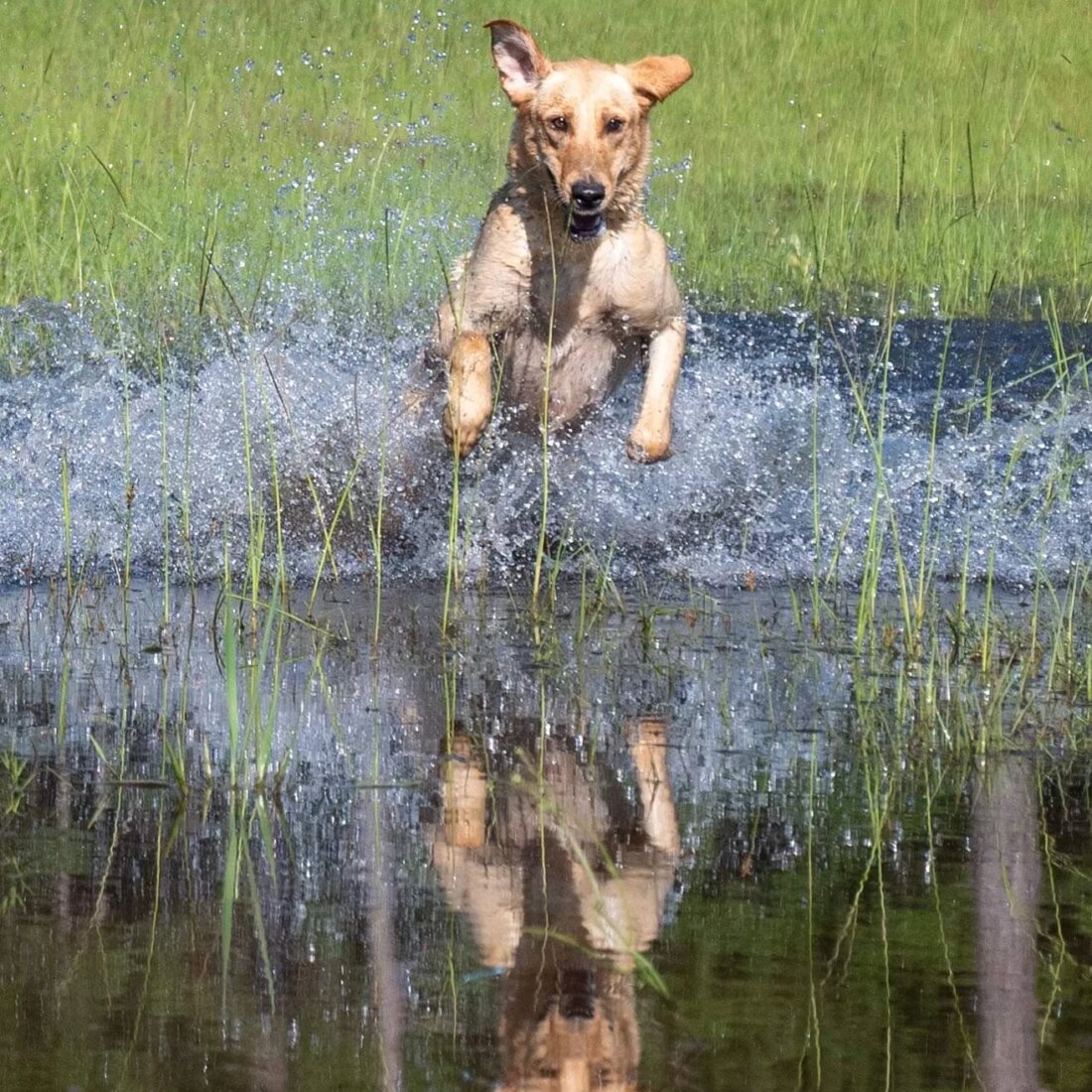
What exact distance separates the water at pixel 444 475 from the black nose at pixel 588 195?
0.73 m

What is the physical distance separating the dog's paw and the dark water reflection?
1676 millimetres

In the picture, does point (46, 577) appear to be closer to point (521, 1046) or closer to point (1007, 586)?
point (1007, 586)

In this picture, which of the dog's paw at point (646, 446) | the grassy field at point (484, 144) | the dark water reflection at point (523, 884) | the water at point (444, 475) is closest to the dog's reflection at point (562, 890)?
the dark water reflection at point (523, 884)

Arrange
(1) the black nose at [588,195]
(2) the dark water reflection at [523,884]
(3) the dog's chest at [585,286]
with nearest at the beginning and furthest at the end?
(2) the dark water reflection at [523,884], (1) the black nose at [588,195], (3) the dog's chest at [585,286]

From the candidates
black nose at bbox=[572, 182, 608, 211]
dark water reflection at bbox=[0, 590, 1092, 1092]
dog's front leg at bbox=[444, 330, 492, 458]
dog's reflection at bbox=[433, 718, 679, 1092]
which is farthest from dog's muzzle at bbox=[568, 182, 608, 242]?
dog's reflection at bbox=[433, 718, 679, 1092]

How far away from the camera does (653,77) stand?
554 cm

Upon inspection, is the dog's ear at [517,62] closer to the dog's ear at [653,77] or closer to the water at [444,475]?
the dog's ear at [653,77]

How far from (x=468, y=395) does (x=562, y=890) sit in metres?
3.03

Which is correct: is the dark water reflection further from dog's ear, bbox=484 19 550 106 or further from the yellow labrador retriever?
→ dog's ear, bbox=484 19 550 106

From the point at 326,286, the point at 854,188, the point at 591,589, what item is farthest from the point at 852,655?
the point at 854,188

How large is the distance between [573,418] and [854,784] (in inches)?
121

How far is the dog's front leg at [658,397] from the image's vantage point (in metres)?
5.40

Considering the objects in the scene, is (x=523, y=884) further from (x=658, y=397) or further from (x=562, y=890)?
(x=658, y=397)

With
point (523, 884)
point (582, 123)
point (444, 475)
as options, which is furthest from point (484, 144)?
point (523, 884)
